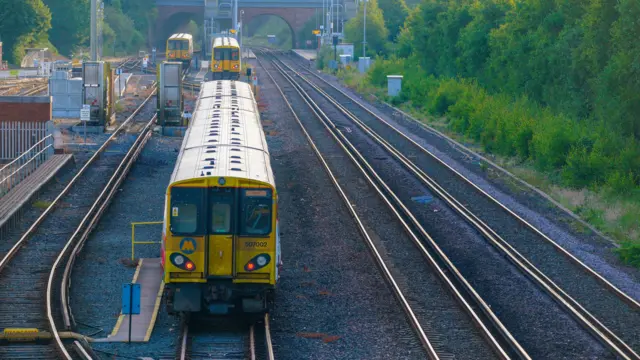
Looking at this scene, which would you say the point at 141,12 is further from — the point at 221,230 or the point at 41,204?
the point at 221,230

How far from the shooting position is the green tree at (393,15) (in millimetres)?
82250

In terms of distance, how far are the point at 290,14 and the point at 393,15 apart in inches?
1067

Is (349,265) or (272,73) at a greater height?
(272,73)

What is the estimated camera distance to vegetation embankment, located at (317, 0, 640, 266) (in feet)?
82.2

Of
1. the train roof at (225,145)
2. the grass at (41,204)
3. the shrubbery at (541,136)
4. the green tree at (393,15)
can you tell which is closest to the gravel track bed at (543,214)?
the shrubbery at (541,136)

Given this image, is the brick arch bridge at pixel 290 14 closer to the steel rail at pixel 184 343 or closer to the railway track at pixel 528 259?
the railway track at pixel 528 259

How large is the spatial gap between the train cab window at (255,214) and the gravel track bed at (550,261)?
5.75 meters

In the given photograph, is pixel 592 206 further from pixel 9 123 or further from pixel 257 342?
pixel 9 123

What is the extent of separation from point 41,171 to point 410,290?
13.2 m

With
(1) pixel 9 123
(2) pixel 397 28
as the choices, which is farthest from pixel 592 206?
(2) pixel 397 28

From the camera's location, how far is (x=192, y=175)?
43.6ft

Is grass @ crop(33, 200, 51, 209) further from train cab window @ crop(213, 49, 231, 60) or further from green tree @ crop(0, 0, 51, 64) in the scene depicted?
green tree @ crop(0, 0, 51, 64)

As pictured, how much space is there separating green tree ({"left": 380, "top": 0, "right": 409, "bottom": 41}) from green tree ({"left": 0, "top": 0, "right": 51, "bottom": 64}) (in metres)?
30.0

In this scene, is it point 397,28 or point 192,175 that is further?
point 397,28
